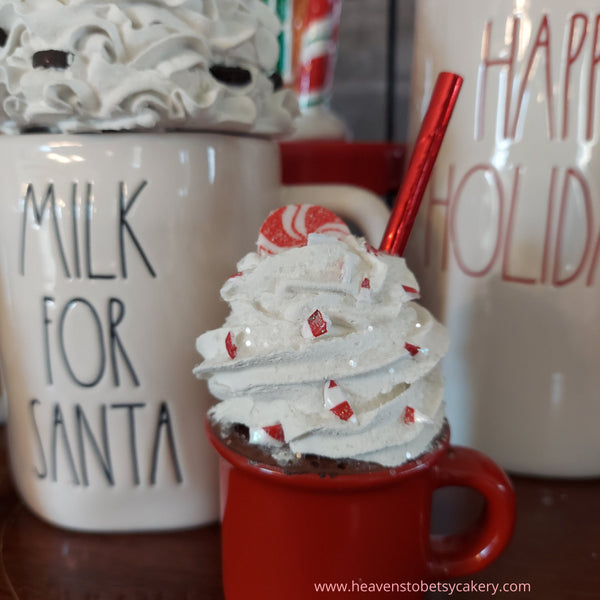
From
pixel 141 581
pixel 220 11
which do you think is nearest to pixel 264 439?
pixel 141 581

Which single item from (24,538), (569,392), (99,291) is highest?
(99,291)

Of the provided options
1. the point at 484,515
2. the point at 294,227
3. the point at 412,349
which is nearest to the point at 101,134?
the point at 294,227

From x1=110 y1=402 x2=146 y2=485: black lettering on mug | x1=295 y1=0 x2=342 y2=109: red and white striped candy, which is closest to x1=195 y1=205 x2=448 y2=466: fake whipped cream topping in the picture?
x1=110 y1=402 x2=146 y2=485: black lettering on mug

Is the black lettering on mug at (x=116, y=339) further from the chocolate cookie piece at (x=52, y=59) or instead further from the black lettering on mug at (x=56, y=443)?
the chocolate cookie piece at (x=52, y=59)

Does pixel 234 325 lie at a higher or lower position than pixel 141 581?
higher

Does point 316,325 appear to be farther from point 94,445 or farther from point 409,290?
point 94,445

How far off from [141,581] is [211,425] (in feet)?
0.48

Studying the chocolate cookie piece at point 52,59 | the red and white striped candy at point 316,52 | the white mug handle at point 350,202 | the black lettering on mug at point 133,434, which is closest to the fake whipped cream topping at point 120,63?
the chocolate cookie piece at point 52,59

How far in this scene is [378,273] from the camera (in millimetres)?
359

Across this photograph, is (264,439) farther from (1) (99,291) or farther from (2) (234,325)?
(1) (99,291)

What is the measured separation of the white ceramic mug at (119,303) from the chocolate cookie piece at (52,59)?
5cm

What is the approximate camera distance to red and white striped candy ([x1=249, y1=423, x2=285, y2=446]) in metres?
0.34

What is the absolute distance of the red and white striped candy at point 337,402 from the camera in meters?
0.33

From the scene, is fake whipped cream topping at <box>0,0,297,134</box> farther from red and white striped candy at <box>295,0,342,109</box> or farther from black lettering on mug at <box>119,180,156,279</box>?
red and white striped candy at <box>295,0,342,109</box>
